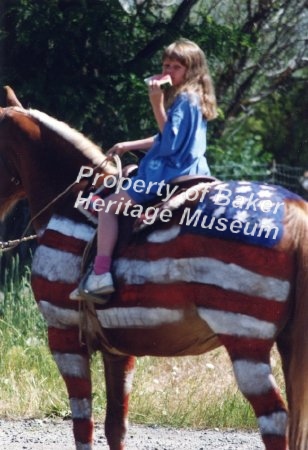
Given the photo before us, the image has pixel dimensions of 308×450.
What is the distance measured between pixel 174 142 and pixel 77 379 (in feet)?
4.46

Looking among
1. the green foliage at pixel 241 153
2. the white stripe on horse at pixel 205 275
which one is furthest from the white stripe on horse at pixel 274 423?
the green foliage at pixel 241 153

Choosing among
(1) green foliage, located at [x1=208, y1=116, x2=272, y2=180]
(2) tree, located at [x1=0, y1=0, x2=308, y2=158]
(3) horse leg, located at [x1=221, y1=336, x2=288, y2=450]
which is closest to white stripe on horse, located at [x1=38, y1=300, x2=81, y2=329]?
(3) horse leg, located at [x1=221, y1=336, x2=288, y2=450]

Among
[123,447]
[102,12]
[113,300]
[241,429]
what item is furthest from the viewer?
[102,12]

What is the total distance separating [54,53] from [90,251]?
4.42 meters

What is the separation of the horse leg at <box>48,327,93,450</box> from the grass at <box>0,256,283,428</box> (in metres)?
1.61

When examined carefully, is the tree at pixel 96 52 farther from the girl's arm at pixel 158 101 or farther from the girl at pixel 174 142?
the girl at pixel 174 142

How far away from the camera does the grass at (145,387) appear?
6664 millimetres

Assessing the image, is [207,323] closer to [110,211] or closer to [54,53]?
[110,211]

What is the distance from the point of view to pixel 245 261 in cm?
449

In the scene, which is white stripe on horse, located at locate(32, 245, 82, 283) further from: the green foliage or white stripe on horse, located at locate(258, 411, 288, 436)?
the green foliage

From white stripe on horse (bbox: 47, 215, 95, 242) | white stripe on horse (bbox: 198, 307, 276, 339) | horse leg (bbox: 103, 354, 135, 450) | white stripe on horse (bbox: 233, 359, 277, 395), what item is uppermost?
white stripe on horse (bbox: 47, 215, 95, 242)

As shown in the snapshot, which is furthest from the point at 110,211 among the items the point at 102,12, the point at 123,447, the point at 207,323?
the point at 102,12

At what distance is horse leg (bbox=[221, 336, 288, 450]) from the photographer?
4426mm

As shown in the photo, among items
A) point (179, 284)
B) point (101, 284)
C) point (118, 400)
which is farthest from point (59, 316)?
point (179, 284)
